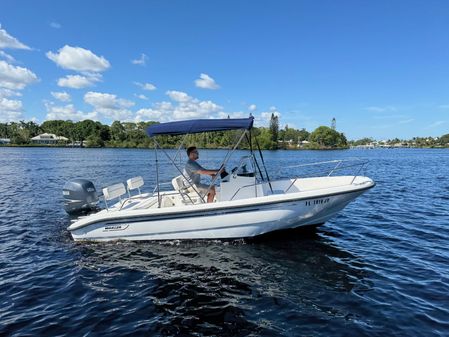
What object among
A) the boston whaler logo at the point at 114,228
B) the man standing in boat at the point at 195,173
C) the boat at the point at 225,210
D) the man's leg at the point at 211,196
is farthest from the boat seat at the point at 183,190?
the boston whaler logo at the point at 114,228

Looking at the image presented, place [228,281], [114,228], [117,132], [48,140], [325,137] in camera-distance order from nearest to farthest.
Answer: [228,281] → [114,228] → [117,132] → [48,140] → [325,137]

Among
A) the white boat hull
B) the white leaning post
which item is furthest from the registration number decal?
the white leaning post

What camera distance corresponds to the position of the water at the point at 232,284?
18.5ft

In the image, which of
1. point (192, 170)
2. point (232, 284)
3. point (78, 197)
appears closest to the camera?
point (232, 284)

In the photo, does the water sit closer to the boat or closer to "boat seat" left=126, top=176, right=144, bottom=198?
the boat

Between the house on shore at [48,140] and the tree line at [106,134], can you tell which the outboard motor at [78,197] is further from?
the house on shore at [48,140]

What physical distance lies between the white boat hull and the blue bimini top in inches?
75.4

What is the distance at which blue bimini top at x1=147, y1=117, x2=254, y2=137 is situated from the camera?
8.53 m

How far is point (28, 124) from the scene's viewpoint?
148 meters

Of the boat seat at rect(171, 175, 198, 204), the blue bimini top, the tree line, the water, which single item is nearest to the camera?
the water

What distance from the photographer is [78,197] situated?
10.7m

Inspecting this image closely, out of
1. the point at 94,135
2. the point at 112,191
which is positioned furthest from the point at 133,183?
the point at 94,135

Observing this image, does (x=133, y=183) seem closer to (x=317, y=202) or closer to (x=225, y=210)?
(x=225, y=210)

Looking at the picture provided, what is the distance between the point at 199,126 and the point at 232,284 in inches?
156
